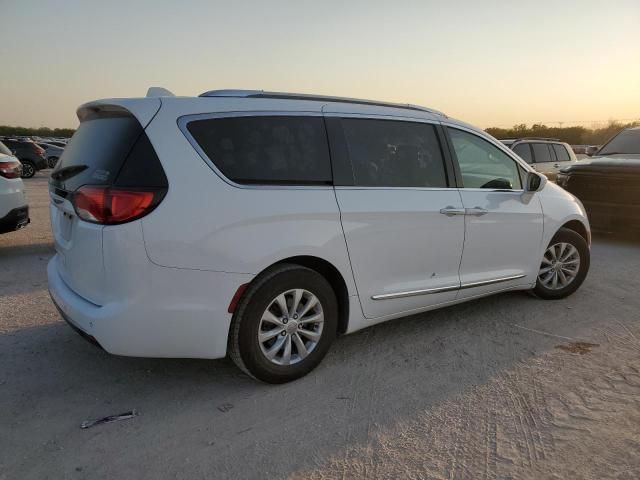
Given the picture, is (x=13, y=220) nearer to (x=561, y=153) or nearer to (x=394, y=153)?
(x=394, y=153)

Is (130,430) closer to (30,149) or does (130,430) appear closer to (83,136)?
(83,136)

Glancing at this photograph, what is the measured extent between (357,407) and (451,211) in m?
1.71

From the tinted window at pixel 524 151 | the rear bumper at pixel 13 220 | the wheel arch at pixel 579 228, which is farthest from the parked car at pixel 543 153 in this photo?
the rear bumper at pixel 13 220

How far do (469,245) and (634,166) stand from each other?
537cm

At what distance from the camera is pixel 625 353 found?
3.85 metres

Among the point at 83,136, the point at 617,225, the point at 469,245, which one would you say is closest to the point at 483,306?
the point at 469,245

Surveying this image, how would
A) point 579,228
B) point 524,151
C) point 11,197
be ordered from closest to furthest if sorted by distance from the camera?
point 579,228 → point 11,197 → point 524,151

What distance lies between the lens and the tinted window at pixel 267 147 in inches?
119

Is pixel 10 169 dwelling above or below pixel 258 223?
below

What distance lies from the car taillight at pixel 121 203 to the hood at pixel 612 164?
766 centimetres

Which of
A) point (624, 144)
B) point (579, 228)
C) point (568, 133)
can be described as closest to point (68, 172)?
point (579, 228)

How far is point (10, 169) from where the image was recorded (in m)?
6.63

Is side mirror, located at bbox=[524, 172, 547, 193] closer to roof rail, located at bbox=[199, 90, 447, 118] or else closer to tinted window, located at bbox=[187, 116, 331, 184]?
roof rail, located at bbox=[199, 90, 447, 118]

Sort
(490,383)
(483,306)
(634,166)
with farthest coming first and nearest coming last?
(634,166), (483,306), (490,383)
